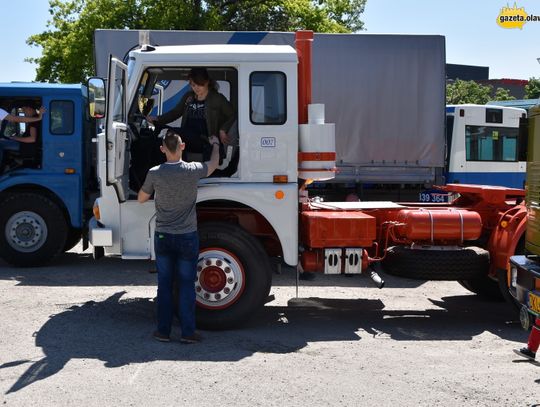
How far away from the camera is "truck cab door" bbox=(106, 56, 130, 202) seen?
641 centimetres

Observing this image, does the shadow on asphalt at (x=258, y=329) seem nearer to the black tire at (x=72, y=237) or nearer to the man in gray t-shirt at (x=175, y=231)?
the man in gray t-shirt at (x=175, y=231)

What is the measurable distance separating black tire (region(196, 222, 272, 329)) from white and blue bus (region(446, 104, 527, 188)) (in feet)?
27.3

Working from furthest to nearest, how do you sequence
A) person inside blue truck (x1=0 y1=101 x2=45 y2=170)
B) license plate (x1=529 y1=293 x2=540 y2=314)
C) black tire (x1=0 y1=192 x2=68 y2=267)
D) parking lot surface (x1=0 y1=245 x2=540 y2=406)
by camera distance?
person inside blue truck (x1=0 y1=101 x2=45 y2=170), black tire (x1=0 y1=192 x2=68 y2=267), license plate (x1=529 y1=293 x2=540 y2=314), parking lot surface (x1=0 y1=245 x2=540 y2=406)

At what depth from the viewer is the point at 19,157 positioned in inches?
406

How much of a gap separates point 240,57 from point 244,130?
2.39 ft

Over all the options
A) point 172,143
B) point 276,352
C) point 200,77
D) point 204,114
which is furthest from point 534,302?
point 200,77

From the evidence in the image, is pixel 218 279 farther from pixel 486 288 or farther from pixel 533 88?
pixel 533 88

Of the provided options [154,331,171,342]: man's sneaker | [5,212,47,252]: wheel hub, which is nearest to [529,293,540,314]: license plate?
[154,331,171,342]: man's sneaker

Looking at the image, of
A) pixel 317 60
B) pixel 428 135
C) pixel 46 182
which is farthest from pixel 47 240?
pixel 428 135

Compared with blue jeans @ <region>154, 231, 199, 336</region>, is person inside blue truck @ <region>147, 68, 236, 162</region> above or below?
above

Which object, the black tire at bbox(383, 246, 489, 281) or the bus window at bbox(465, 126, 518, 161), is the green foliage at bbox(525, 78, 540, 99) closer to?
the bus window at bbox(465, 126, 518, 161)

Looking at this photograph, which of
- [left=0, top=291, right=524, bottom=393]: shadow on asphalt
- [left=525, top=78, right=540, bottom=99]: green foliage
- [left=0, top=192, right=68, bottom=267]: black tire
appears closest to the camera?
[left=0, top=291, right=524, bottom=393]: shadow on asphalt

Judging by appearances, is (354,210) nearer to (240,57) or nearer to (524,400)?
(240,57)

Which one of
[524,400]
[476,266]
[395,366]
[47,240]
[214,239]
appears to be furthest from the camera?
[47,240]
